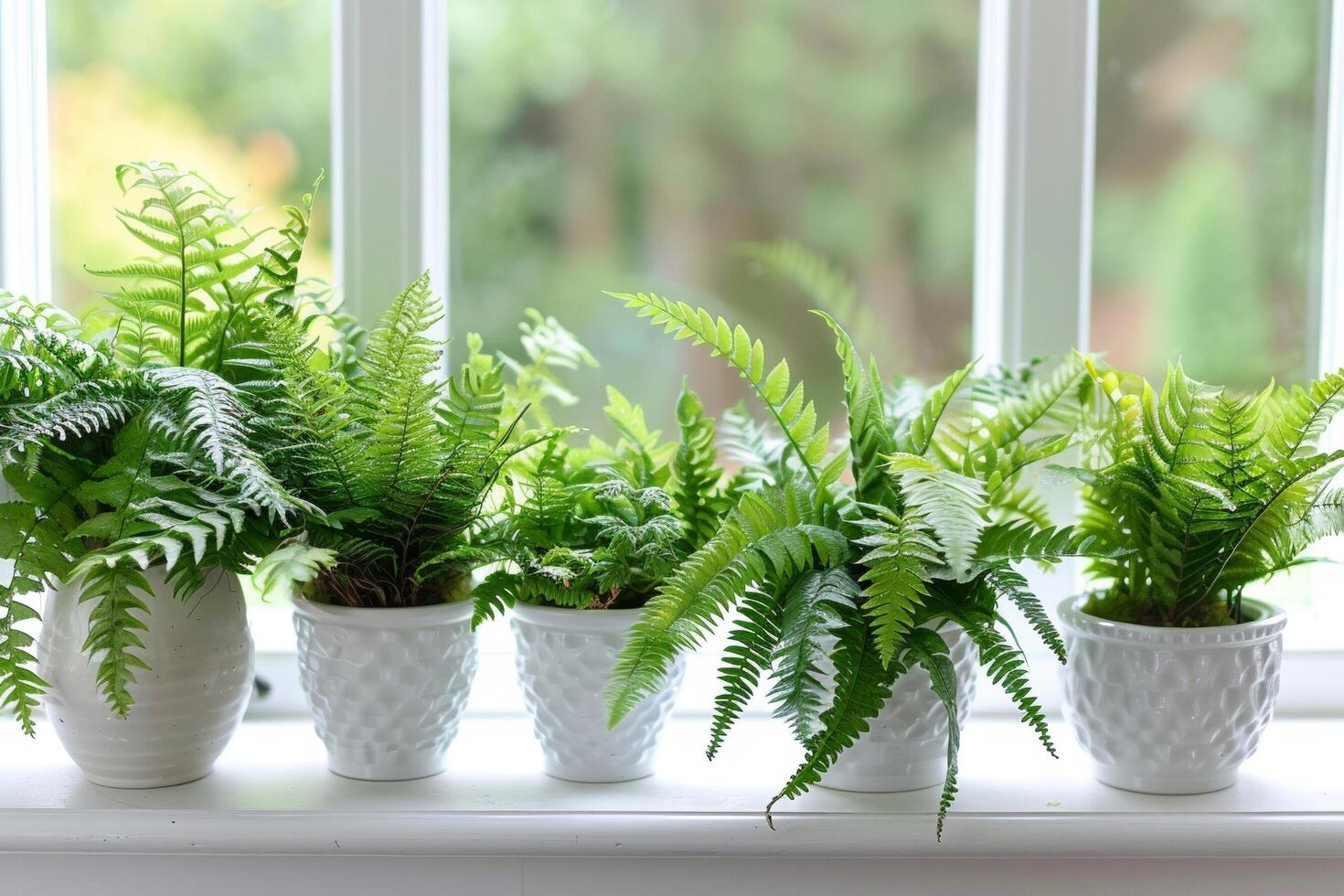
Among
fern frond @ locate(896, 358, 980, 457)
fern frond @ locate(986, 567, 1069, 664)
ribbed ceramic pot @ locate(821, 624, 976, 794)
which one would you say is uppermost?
fern frond @ locate(896, 358, 980, 457)

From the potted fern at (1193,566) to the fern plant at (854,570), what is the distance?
0.28 feet

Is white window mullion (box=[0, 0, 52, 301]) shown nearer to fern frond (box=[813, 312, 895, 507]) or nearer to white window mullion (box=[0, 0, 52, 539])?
white window mullion (box=[0, 0, 52, 539])

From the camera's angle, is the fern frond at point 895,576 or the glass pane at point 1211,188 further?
the glass pane at point 1211,188

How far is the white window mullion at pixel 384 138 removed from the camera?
3.78ft

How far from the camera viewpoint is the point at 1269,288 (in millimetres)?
1230

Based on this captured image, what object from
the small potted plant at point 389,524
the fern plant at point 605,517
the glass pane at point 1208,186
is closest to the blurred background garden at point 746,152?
the glass pane at point 1208,186

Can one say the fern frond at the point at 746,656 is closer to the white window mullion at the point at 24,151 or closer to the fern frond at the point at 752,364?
the fern frond at the point at 752,364

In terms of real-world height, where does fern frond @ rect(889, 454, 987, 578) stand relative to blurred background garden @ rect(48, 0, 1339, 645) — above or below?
below

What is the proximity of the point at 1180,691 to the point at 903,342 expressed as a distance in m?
0.48

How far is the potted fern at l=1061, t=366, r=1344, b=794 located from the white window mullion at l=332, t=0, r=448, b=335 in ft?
2.44

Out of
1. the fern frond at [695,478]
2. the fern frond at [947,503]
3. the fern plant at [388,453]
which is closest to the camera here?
the fern frond at [947,503]

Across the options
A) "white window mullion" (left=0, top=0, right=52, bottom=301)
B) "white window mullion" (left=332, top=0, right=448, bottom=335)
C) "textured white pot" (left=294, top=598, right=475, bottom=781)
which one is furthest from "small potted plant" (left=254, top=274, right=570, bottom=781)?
"white window mullion" (left=0, top=0, right=52, bottom=301)

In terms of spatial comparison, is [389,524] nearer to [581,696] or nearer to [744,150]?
[581,696]

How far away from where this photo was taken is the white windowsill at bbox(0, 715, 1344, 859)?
2.98 ft
